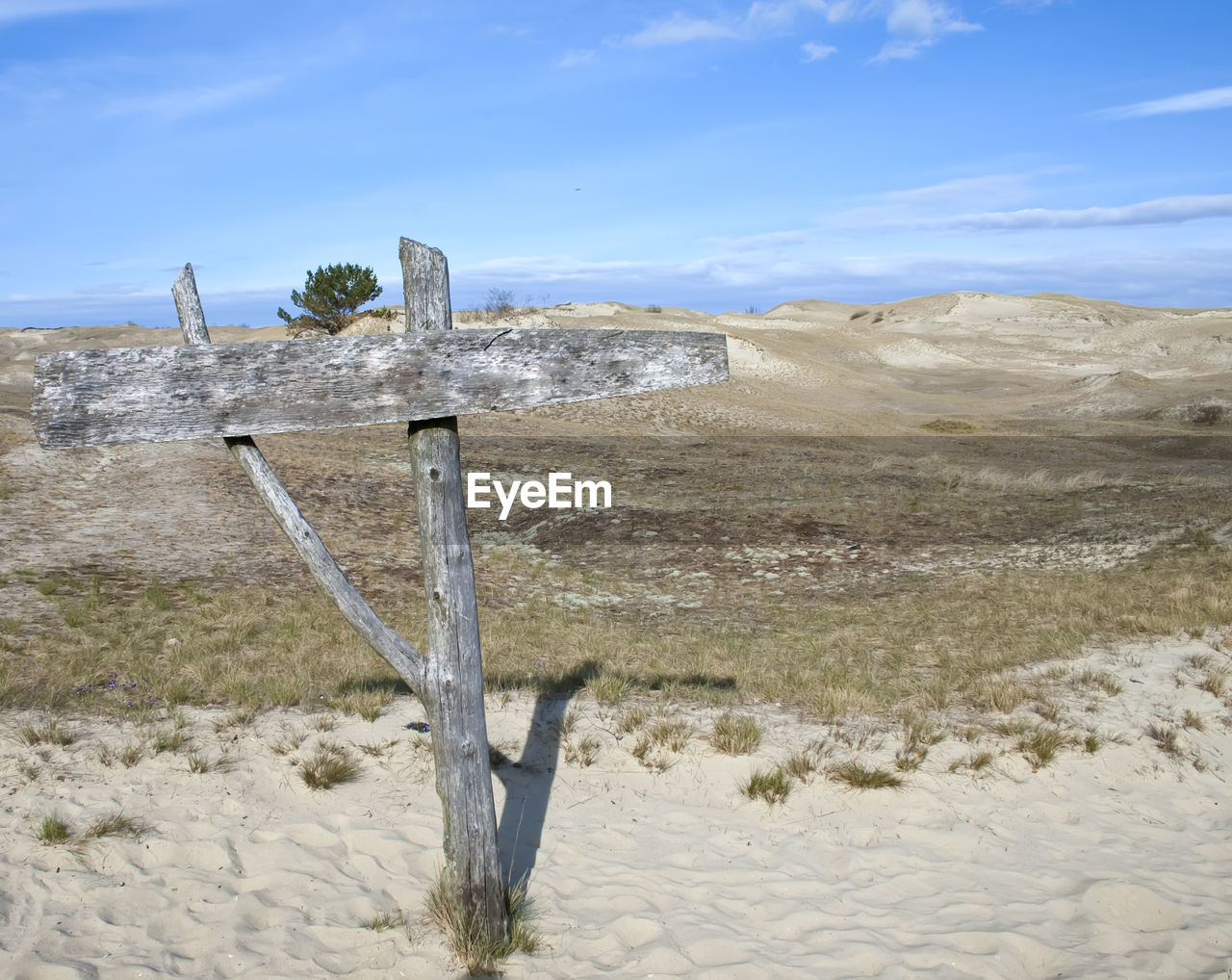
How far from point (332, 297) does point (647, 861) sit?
35662 mm

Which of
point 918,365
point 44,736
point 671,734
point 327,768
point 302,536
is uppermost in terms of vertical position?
point 918,365

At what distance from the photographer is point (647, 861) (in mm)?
4527

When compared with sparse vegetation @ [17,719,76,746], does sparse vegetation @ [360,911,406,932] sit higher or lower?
lower

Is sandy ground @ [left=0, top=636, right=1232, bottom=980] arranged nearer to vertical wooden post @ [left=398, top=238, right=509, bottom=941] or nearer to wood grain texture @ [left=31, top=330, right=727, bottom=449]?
Result: vertical wooden post @ [left=398, top=238, right=509, bottom=941]

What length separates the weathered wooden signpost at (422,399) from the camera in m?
3.29

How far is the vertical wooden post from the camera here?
3.48 m

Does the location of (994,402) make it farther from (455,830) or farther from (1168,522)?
(455,830)

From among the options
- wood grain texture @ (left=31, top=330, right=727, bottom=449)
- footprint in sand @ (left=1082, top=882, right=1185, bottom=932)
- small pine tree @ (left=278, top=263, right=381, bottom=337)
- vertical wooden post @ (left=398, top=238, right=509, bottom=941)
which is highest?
small pine tree @ (left=278, top=263, right=381, bottom=337)

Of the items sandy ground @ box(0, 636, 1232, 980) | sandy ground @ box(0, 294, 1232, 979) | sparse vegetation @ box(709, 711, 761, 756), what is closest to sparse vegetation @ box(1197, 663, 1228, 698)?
sandy ground @ box(0, 294, 1232, 979)

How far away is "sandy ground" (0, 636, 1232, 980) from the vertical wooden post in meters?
0.36

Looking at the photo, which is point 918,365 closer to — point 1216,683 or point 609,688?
point 1216,683

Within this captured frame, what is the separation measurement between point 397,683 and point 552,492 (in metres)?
8.86

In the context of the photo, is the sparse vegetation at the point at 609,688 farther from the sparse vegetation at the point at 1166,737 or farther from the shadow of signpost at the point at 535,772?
the sparse vegetation at the point at 1166,737

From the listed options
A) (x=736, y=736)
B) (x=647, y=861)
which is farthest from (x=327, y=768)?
(x=736, y=736)
